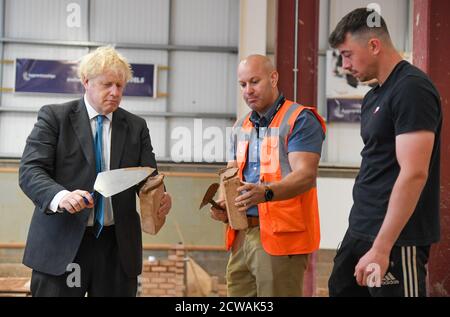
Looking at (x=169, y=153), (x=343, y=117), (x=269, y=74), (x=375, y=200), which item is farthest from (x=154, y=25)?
(x=375, y=200)

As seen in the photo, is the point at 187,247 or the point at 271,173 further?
the point at 187,247

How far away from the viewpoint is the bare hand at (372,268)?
74.4 inches

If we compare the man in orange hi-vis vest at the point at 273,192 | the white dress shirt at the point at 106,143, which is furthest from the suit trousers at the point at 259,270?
the white dress shirt at the point at 106,143

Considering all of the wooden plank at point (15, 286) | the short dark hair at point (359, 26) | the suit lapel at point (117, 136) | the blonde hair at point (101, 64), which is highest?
the short dark hair at point (359, 26)

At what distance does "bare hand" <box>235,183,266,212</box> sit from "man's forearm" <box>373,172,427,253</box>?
1.99 ft

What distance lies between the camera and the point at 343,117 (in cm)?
997

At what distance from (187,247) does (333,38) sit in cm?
710

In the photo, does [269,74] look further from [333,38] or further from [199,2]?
[199,2]

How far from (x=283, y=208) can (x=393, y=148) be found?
0.66 metres

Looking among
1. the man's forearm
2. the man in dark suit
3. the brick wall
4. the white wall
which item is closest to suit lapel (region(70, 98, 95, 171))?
the man in dark suit

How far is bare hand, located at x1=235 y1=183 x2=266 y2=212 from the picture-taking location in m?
2.35

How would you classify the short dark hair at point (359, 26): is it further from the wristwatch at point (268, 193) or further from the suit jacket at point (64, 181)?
the suit jacket at point (64, 181)

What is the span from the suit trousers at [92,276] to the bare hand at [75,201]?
21 cm

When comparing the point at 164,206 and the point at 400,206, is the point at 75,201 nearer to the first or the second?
the point at 164,206
